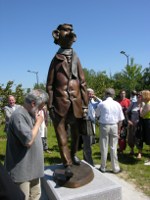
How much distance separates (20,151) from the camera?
2.88 metres

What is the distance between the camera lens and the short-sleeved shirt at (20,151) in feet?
9.22

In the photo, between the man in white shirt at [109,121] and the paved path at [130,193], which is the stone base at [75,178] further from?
the man in white shirt at [109,121]

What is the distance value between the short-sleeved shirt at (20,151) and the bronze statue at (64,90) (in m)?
1.16

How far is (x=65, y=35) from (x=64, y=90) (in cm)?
88

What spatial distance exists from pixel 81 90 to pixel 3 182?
9.67ft

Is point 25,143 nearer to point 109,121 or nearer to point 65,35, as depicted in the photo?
point 65,35

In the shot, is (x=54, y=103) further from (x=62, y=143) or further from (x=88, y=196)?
(x=88, y=196)

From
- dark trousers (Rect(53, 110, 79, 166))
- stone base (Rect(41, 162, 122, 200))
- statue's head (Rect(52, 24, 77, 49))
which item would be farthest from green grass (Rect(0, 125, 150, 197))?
statue's head (Rect(52, 24, 77, 49))

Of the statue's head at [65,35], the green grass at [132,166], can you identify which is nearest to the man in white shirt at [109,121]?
the green grass at [132,166]

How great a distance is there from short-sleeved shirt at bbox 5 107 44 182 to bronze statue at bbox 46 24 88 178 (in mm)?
1160

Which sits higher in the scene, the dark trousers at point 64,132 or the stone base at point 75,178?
the dark trousers at point 64,132

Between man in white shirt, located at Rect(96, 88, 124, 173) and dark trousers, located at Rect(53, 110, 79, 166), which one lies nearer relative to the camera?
dark trousers, located at Rect(53, 110, 79, 166)

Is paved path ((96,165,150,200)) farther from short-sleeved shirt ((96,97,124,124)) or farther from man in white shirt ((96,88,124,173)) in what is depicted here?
short-sleeved shirt ((96,97,124,124))

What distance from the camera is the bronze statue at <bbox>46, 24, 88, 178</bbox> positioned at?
4.09m
